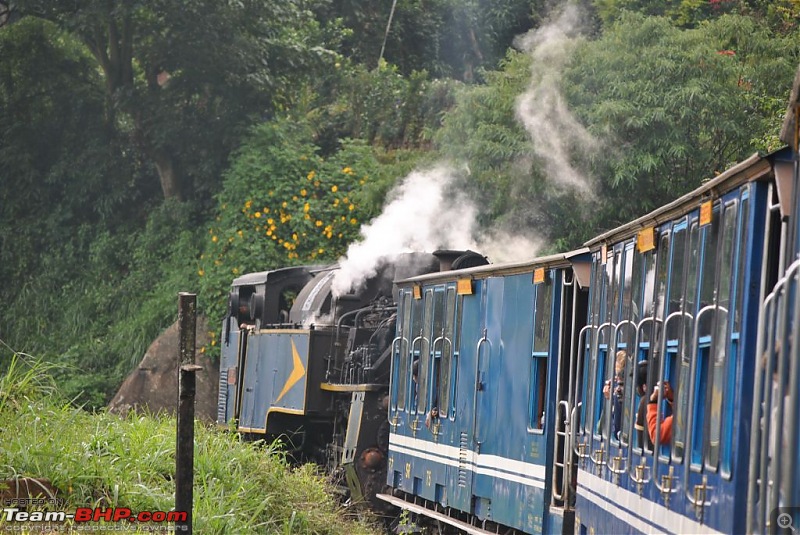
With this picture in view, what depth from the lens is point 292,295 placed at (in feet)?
58.9

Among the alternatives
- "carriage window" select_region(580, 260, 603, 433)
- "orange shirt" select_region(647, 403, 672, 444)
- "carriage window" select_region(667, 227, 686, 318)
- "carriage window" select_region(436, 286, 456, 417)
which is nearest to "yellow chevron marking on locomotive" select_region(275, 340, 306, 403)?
"carriage window" select_region(436, 286, 456, 417)

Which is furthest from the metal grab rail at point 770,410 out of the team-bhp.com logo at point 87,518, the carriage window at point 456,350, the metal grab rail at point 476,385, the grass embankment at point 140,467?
the carriage window at point 456,350

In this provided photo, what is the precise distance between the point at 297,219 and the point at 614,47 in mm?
8094

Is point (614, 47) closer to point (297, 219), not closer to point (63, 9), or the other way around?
point (297, 219)

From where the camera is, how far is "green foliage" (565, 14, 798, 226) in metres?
15.5

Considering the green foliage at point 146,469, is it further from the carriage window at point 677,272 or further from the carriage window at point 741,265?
A: the carriage window at point 741,265

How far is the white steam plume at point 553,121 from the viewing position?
16547 millimetres

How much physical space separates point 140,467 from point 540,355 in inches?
133

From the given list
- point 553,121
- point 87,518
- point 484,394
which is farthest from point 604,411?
point 553,121

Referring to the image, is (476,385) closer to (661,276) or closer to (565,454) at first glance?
(565,454)

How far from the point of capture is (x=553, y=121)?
55.4ft

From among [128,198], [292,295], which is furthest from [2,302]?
[292,295]

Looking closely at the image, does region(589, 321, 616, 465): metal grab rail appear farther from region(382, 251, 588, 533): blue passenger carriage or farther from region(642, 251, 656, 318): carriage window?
region(382, 251, 588, 533): blue passenger carriage

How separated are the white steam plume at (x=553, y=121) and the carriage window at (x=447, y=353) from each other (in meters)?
5.30
